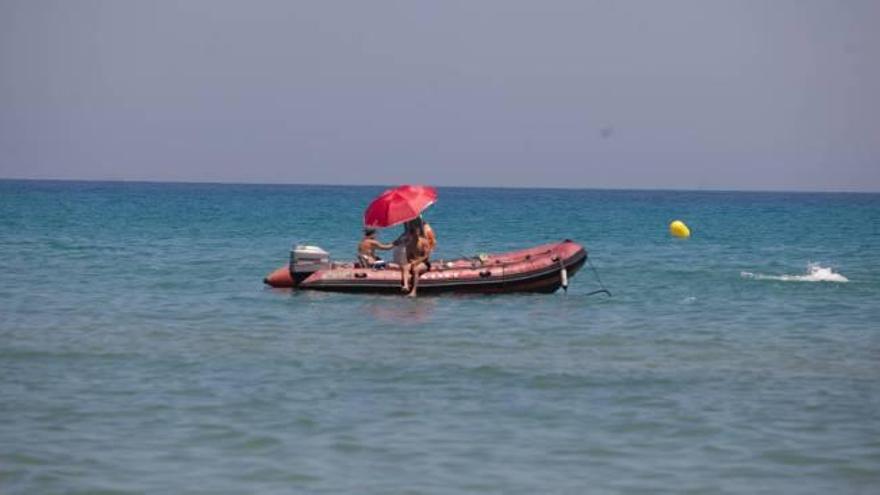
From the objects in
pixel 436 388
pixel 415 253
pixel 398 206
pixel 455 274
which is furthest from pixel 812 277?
pixel 436 388

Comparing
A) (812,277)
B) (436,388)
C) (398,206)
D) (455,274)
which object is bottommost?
(436,388)

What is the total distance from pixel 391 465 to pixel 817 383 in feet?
18.0

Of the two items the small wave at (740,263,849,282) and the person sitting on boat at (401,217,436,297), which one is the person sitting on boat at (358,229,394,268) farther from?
the small wave at (740,263,849,282)

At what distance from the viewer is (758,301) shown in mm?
22125

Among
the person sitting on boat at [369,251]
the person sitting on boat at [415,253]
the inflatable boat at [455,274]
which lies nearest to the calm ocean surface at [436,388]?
the inflatable boat at [455,274]

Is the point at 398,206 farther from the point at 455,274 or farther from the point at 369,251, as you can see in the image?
the point at 455,274

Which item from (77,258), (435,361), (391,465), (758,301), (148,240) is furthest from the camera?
(148,240)

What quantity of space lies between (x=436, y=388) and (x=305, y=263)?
30.2 feet

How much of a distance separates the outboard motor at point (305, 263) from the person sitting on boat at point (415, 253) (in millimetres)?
1511

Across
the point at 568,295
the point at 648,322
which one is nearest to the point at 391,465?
the point at 648,322

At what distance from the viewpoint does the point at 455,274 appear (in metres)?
21.3

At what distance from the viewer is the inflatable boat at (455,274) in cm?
2116

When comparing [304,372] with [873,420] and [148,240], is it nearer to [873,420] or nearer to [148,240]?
[873,420]

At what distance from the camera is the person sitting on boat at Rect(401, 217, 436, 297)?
21.0 metres
